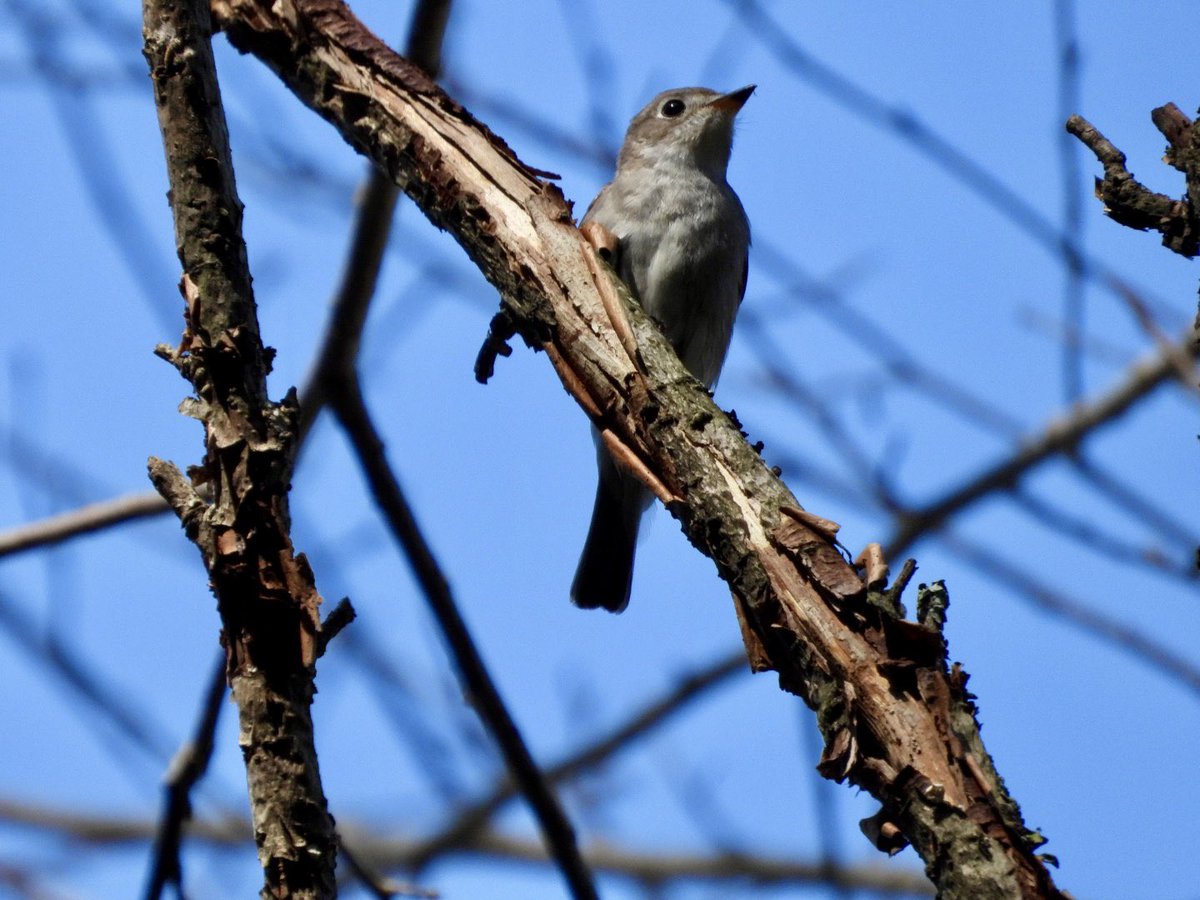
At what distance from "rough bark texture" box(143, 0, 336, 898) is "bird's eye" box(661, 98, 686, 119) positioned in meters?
3.77

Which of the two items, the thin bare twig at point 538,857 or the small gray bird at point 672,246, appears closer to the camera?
the small gray bird at point 672,246

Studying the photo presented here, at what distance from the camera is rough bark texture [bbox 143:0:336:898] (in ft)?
7.11

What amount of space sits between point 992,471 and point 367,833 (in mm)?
4728

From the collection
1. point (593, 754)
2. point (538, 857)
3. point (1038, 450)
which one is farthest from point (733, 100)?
point (538, 857)

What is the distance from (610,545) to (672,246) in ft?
4.58

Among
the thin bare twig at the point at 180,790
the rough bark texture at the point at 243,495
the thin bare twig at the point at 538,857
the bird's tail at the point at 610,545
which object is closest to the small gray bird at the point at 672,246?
the bird's tail at the point at 610,545

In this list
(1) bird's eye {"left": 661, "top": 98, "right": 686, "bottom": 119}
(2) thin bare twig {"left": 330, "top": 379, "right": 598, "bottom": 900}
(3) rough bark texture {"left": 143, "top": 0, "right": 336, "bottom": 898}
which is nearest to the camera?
(3) rough bark texture {"left": 143, "top": 0, "right": 336, "bottom": 898}

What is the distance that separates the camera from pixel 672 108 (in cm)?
628

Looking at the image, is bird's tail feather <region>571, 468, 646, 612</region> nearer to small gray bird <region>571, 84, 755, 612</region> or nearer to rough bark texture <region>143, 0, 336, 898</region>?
small gray bird <region>571, 84, 755, 612</region>

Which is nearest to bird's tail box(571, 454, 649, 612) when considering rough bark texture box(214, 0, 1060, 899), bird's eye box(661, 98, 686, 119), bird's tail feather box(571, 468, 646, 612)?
bird's tail feather box(571, 468, 646, 612)

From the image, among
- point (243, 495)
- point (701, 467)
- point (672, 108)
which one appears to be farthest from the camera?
point (672, 108)

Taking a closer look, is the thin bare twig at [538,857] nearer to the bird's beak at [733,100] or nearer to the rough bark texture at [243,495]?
the bird's beak at [733,100]

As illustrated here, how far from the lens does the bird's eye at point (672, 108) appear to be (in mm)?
6230

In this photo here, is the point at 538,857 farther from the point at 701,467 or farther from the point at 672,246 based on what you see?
the point at 701,467
